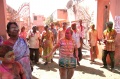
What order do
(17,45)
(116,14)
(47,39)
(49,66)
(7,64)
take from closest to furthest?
(7,64)
(17,45)
(116,14)
(49,66)
(47,39)

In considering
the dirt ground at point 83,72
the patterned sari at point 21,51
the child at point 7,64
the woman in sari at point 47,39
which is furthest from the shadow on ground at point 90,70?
the child at point 7,64

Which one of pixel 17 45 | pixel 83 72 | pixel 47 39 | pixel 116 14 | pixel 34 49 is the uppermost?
pixel 116 14

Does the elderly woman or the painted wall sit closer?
the elderly woman

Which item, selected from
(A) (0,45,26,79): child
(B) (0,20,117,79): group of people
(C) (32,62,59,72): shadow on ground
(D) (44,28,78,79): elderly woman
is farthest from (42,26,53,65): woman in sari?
(A) (0,45,26,79): child

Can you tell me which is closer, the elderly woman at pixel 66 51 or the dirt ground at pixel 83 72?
the elderly woman at pixel 66 51

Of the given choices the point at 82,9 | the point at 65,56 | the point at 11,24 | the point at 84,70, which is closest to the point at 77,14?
the point at 82,9

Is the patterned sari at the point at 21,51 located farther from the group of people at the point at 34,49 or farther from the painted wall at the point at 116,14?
the painted wall at the point at 116,14

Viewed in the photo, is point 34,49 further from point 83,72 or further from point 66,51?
point 66,51

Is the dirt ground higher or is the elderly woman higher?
the elderly woman

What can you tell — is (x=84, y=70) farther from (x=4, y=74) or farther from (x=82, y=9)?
(x=82, y=9)

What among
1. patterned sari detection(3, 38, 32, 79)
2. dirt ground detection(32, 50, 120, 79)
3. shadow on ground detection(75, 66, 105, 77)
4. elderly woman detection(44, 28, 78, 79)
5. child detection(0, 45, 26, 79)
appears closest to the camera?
child detection(0, 45, 26, 79)

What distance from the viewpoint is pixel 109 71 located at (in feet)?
20.4

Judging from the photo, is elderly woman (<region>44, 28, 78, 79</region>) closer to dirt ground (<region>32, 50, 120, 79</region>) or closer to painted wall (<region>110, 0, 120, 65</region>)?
dirt ground (<region>32, 50, 120, 79</region>)

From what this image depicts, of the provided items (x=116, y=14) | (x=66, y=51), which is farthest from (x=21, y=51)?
(x=116, y=14)
